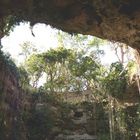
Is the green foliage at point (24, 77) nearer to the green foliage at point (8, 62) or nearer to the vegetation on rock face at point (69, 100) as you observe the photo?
the vegetation on rock face at point (69, 100)

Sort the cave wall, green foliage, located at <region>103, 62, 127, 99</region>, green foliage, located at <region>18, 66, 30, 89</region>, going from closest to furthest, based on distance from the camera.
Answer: the cave wall, green foliage, located at <region>103, 62, 127, 99</region>, green foliage, located at <region>18, 66, 30, 89</region>

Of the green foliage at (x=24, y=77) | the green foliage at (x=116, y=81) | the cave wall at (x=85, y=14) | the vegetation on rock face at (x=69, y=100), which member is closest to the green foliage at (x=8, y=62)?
the vegetation on rock face at (x=69, y=100)

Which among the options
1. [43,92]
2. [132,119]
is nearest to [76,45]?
[43,92]

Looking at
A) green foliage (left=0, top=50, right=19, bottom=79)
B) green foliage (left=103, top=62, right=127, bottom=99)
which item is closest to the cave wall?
green foliage (left=0, top=50, right=19, bottom=79)

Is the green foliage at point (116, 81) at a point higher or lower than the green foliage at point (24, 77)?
lower

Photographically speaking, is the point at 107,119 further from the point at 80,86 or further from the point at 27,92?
the point at 27,92

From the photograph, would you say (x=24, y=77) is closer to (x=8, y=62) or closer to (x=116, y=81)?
(x=8, y=62)

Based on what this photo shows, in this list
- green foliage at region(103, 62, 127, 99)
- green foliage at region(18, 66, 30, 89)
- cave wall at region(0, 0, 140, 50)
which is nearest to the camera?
cave wall at region(0, 0, 140, 50)

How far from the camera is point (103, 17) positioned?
9172mm

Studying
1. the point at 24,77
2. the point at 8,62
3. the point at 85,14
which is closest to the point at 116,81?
the point at 8,62

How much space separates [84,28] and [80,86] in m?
9.97

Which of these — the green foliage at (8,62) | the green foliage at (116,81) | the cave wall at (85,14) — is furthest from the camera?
the green foliage at (116,81)

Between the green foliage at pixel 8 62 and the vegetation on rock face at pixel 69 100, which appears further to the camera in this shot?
the vegetation on rock face at pixel 69 100

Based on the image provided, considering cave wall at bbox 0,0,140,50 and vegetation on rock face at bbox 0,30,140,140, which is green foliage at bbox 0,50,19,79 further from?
cave wall at bbox 0,0,140,50
